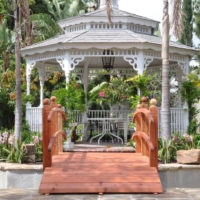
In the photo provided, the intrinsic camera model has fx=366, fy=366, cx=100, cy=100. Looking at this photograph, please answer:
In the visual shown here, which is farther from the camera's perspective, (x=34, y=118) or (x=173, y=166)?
(x=34, y=118)

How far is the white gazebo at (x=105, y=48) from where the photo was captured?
1141 cm

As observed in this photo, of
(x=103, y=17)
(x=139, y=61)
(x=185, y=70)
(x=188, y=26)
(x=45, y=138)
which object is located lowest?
(x=45, y=138)

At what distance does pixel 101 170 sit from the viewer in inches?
282

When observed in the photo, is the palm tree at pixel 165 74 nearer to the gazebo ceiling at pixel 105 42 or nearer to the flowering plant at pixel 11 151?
the gazebo ceiling at pixel 105 42

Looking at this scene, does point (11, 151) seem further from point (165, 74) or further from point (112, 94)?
point (112, 94)

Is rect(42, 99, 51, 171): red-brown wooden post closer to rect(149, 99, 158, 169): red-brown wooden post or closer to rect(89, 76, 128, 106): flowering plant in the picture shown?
rect(149, 99, 158, 169): red-brown wooden post

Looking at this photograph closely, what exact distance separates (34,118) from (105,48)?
3.48 meters

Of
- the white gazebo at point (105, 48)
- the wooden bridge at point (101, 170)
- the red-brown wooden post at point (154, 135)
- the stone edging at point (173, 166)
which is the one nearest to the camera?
the wooden bridge at point (101, 170)

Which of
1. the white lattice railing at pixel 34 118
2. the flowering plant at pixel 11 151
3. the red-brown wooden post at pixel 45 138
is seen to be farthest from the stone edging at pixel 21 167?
the white lattice railing at pixel 34 118

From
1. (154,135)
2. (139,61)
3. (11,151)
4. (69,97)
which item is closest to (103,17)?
(139,61)

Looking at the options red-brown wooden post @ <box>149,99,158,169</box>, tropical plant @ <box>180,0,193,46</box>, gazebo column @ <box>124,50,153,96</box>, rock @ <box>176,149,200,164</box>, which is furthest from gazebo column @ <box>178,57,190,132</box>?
tropical plant @ <box>180,0,193,46</box>

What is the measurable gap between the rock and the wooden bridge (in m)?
0.77

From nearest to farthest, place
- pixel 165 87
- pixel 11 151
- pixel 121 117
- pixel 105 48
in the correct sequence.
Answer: pixel 11 151 < pixel 165 87 < pixel 105 48 < pixel 121 117

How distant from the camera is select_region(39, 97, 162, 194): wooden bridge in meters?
6.48
